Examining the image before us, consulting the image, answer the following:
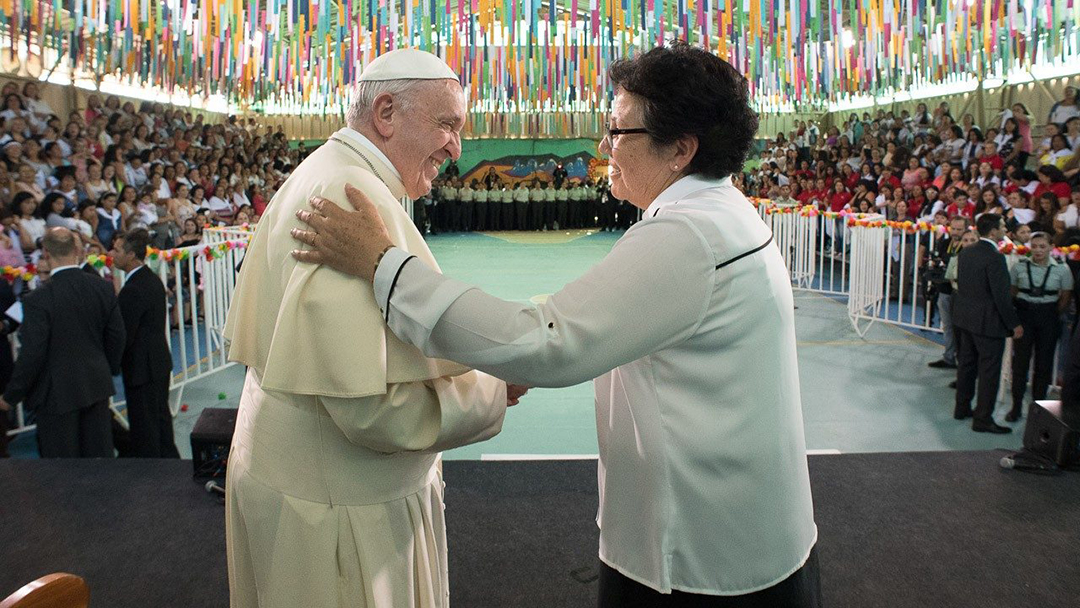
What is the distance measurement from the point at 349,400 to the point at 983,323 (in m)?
5.59

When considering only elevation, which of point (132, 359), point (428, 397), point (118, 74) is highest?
point (118, 74)

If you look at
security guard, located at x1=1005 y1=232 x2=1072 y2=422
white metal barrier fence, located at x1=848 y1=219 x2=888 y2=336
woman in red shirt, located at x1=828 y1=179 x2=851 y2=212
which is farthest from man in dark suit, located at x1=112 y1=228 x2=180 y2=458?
woman in red shirt, located at x1=828 y1=179 x2=851 y2=212

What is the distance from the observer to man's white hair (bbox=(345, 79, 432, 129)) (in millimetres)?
1801

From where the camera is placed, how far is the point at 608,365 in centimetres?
150

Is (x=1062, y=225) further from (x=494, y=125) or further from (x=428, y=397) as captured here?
(x=494, y=125)

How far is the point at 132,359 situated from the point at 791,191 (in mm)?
15015

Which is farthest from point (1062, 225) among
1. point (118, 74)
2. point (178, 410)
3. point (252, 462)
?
point (118, 74)

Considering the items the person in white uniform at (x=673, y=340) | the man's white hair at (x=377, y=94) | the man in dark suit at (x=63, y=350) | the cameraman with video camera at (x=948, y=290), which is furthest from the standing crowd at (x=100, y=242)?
the cameraman with video camera at (x=948, y=290)

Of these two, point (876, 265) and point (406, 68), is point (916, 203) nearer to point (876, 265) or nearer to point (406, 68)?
point (876, 265)

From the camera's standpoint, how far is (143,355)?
4.97 meters

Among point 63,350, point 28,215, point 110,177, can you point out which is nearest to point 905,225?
point 63,350

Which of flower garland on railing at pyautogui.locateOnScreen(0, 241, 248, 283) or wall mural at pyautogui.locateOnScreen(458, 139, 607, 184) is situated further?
wall mural at pyautogui.locateOnScreen(458, 139, 607, 184)

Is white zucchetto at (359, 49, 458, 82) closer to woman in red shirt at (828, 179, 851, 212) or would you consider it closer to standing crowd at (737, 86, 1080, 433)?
standing crowd at (737, 86, 1080, 433)

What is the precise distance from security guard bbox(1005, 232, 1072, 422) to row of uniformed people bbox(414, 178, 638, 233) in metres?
19.4
